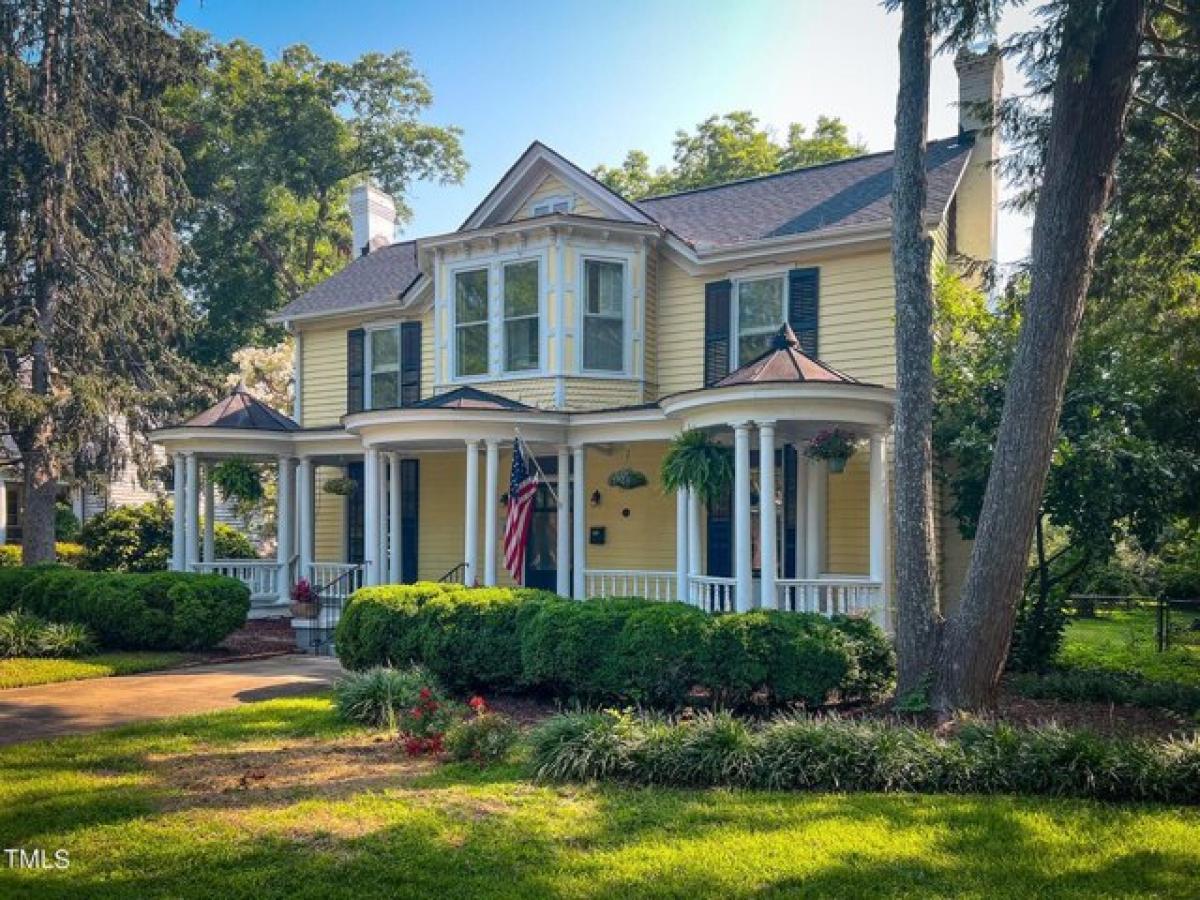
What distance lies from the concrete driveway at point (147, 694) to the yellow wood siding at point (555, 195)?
863 cm

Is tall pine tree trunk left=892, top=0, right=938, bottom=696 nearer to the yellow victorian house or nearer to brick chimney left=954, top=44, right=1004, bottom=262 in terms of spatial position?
the yellow victorian house

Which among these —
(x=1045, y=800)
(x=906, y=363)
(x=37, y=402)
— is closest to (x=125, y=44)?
(x=37, y=402)

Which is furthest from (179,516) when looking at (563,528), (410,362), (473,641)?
(473,641)

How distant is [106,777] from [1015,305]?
12.0 meters

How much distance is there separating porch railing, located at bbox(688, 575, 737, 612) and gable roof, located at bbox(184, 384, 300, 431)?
9.23m

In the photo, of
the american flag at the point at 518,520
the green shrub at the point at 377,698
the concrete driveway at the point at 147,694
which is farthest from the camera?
the american flag at the point at 518,520

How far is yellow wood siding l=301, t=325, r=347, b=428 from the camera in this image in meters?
19.8

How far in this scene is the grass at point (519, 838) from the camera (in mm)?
5074

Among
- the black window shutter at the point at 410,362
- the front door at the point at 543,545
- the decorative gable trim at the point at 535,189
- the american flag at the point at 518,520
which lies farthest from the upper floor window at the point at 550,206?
the american flag at the point at 518,520

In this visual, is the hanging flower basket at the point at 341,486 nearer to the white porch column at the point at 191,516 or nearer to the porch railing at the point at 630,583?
the white porch column at the point at 191,516

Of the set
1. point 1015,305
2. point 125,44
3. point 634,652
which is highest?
point 125,44

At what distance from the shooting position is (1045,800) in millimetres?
6543

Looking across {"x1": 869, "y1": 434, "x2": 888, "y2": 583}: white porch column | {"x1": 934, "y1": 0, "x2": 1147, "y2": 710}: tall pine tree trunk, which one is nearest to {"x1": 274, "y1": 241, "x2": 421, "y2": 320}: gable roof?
{"x1": 869, "y1": 434, "x2": 888, "y2": 583}: white porch column

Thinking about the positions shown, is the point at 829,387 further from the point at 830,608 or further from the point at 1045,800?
the point at 1045,800
